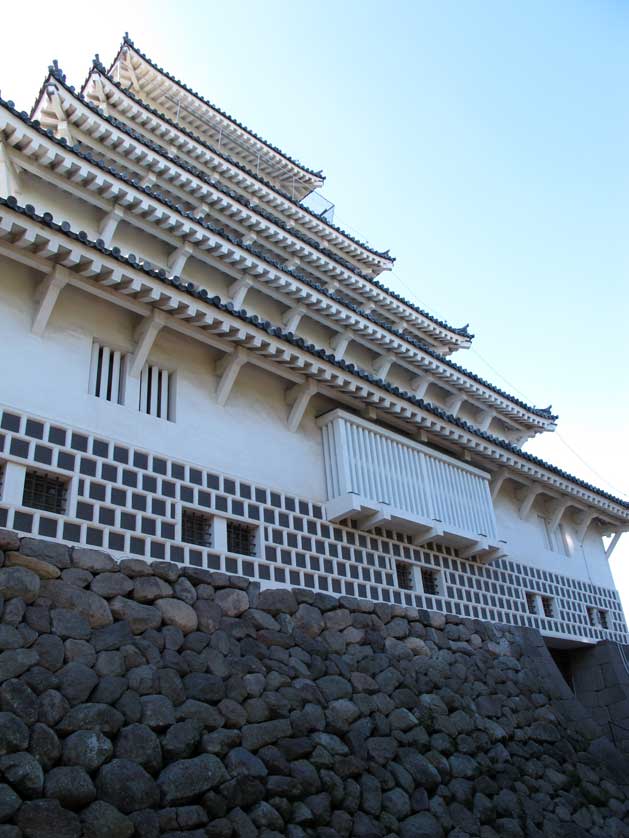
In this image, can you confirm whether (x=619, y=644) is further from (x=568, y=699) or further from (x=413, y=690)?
(x=413, y=690)

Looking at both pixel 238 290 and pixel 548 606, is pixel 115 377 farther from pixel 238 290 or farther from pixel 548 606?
pixel 548 606

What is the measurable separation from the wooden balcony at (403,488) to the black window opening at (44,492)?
4632 millimetres

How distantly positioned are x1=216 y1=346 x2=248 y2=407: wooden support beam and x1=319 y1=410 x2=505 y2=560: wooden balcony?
81.1 inches

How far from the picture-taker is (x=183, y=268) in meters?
15.3

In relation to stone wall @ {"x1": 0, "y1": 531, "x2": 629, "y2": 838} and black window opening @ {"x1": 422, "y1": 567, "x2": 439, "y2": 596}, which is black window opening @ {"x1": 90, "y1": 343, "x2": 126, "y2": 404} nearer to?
stone wall @ {"x1": 0, "y1": 531, "x2": 629, "y2": 838}

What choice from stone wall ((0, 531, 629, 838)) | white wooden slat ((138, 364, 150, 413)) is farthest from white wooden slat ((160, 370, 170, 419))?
stone wall ((0, 531, 629, 838))

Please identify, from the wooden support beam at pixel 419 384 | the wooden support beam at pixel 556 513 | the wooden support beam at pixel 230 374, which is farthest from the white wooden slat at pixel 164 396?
the wooden support beam at pixel 556 513

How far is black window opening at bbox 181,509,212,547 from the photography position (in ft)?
Result: 34.7

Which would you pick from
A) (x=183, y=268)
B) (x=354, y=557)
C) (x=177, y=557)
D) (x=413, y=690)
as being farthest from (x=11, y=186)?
(x=413, y=690)

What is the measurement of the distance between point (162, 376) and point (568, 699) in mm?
9774

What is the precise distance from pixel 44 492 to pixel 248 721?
3.58 m

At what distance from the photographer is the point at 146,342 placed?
443 inches

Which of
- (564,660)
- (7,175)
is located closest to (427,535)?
(564,660)

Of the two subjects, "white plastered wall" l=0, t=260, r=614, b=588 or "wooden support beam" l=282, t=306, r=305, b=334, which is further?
"wooden support beam" l=282, t=306, r=305, b=334
